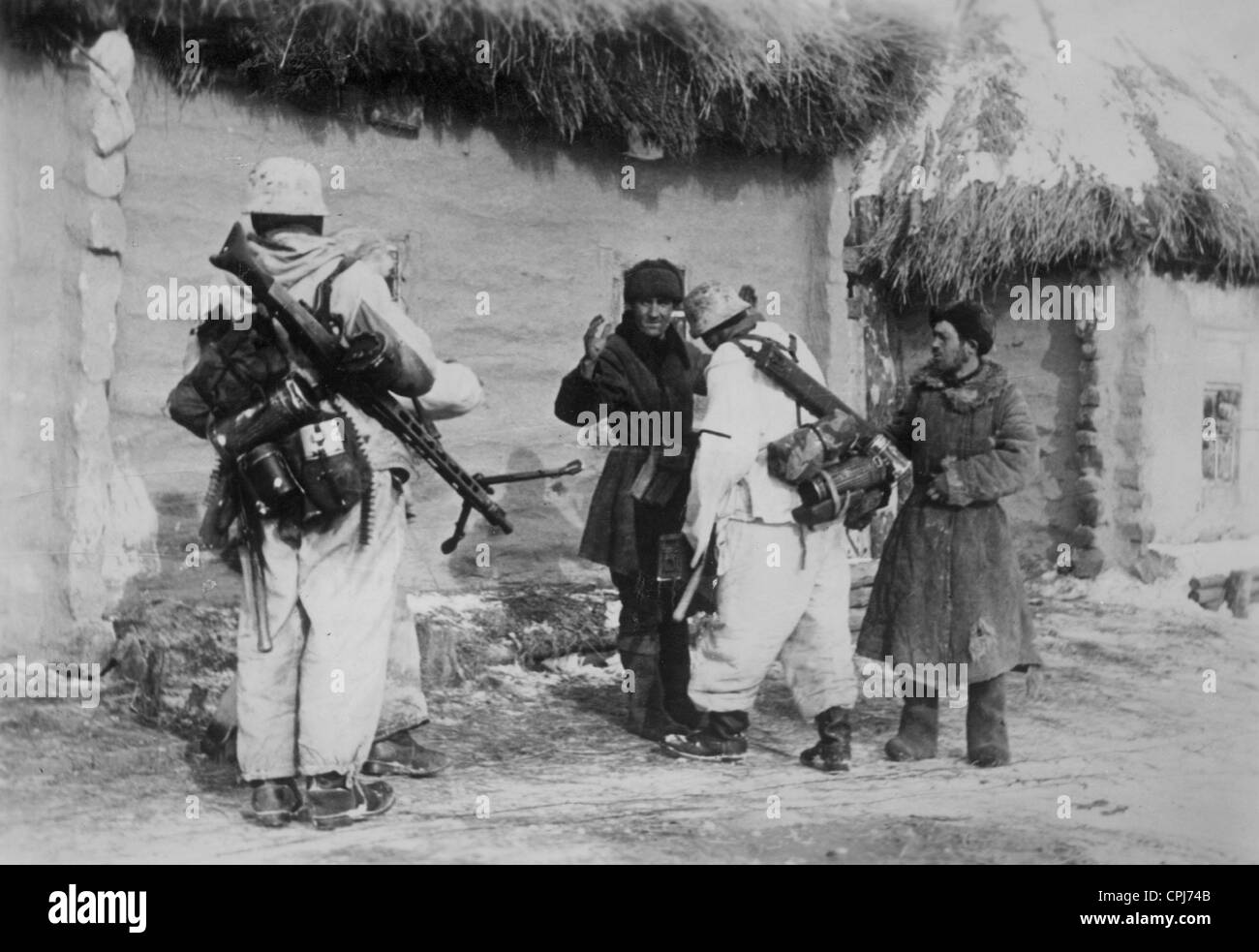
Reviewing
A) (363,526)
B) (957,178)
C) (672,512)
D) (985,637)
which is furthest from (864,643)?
(957,178)

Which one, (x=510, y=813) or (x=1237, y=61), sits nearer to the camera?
(x=510, y=813)

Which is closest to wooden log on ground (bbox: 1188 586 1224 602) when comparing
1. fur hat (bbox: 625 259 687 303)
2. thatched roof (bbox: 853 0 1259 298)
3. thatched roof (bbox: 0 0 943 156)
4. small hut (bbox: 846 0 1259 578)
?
small hut (bbox: 846 0 1259 578)

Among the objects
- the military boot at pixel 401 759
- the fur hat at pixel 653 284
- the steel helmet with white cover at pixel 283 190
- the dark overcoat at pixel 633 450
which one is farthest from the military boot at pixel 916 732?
the steel helmet with white cover at pixel 283 190

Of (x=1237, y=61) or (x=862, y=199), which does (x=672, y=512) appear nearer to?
(x=862, y=199)

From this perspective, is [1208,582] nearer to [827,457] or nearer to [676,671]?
[827,457]

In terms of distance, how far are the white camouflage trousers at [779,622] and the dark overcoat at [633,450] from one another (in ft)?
0.98

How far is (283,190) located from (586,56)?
1.45 m

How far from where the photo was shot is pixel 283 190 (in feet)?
16.0

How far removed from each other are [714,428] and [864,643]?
3.08 ft

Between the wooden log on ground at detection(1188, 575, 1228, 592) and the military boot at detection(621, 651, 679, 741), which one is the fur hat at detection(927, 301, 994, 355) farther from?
the wooden log on ground at detection(1188, 575, 1228, 592)

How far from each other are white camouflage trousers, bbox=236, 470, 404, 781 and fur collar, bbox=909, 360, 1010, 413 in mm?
2081

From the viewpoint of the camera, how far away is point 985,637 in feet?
17.4

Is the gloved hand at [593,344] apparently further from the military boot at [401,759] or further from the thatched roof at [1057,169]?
the thatched roof at [1057,169]

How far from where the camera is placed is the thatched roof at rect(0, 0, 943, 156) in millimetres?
5301
